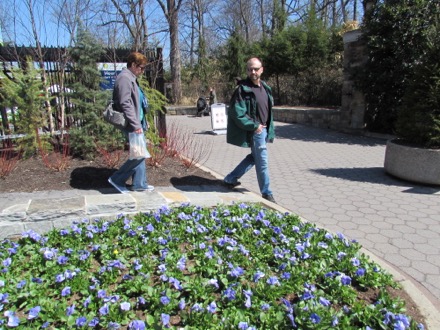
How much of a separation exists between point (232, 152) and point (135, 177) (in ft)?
13.9

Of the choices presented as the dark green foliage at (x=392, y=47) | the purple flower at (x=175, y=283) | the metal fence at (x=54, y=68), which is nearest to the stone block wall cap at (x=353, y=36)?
the dark green foliage at (x=392, y=47)

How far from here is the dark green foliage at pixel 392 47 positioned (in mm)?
8469

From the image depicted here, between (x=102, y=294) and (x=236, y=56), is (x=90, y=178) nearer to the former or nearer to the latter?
(x=102, y=294)

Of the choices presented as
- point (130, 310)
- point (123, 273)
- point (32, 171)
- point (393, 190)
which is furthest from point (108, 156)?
point (393, 190)

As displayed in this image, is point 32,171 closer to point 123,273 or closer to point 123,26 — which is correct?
point 123,273

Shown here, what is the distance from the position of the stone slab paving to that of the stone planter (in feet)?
0.49

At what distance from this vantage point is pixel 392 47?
8.88m

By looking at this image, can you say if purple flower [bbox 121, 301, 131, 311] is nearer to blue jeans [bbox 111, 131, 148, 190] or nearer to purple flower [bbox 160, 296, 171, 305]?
purple flower [bbox 160, 296, 171, 305]

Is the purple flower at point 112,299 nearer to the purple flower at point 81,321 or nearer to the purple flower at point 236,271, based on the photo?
the purple flower at point 81,321

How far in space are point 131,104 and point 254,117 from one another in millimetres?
1544

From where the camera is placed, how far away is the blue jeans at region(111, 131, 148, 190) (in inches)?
170

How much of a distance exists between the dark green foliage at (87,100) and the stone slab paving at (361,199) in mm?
2185

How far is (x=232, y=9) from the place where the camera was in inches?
1427

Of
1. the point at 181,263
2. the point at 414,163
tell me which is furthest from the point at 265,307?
the point at 414,163
